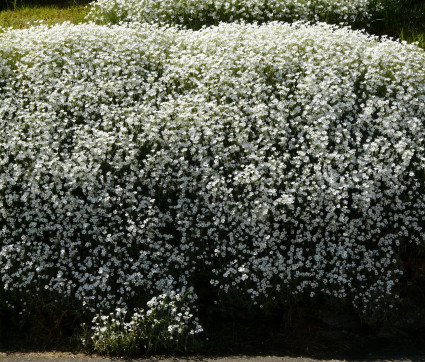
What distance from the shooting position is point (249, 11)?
28.3ft

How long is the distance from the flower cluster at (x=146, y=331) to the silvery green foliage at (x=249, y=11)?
4.92 m

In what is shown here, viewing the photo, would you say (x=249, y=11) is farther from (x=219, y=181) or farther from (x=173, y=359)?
(x=173, y=359)

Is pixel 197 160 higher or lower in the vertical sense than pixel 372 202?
higher

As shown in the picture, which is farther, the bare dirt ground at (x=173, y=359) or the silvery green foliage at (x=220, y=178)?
the silvery green foliage at (x=220, y=178)

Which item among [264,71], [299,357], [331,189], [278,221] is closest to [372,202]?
[331,189]

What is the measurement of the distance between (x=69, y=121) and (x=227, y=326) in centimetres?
289

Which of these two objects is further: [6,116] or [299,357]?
[6,116]

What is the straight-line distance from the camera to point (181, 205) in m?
5.63

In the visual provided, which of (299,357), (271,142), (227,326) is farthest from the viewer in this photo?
(271,142)

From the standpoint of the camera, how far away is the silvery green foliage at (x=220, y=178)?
5379 mm

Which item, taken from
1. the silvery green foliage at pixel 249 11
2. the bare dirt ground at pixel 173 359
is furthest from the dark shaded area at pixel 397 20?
the bare dirt ground at pixel 173 359

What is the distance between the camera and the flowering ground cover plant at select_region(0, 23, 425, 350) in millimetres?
5371

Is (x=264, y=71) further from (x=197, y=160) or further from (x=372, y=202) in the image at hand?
Answer: (x=372, y=202)

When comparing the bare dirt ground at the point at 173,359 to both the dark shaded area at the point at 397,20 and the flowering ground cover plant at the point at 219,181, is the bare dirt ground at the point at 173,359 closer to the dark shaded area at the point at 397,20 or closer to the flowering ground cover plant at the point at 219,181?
the flowering ground cover plant at the point at 219,181
